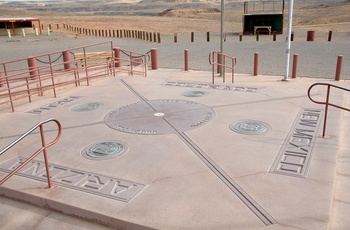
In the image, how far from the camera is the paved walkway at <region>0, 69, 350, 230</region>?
4.38 meters

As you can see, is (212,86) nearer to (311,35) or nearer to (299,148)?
(299,148)

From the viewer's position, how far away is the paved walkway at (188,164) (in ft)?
14.4

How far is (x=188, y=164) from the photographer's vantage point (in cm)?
568

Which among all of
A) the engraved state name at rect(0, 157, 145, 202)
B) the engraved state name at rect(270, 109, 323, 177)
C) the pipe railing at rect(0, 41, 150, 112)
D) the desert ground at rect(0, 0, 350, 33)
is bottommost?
the engraved state name at rect(0, 157, 145, 202)

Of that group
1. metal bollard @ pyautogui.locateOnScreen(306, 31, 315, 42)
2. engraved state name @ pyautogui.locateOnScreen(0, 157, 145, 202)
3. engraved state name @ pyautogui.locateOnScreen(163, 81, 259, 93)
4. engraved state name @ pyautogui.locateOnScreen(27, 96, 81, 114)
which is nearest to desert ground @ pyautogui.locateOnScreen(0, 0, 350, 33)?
metal bollard @ pyautogui.locateOnScreen(306, 31, 315, 42)

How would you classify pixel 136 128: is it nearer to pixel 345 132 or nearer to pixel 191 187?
pixel 191 187

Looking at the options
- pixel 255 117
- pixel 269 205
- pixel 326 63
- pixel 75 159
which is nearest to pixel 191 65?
pixel 326 63

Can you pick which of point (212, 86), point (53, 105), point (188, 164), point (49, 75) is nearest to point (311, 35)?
point (212, 86)

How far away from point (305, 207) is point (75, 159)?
390cm

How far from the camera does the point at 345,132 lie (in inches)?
277

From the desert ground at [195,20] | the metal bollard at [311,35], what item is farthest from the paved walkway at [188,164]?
the desert ground at [195,20]

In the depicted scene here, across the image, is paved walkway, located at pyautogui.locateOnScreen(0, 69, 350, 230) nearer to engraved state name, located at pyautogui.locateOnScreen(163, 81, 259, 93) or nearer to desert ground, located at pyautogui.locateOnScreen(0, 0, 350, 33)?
engraved state name, located at pyautogui.locateOnScreen(163, 81, 259, 93)

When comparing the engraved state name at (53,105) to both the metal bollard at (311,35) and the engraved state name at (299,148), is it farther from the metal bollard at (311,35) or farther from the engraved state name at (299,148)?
the metal bollard at (311,35)

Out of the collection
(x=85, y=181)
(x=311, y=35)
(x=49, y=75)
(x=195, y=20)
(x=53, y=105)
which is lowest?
(x=85, y=181)
